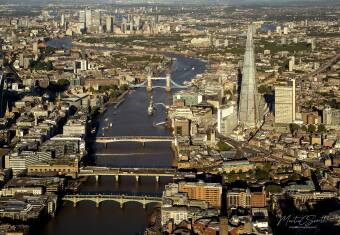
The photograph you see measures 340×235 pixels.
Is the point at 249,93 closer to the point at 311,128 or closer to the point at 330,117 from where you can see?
the point at 311,128

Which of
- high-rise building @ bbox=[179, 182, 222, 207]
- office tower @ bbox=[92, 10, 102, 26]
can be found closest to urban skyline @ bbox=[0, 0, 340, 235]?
high-rise building @ bbox=[179, 182, 222, 207]

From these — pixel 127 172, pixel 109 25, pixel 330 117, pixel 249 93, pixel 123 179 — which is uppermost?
pixel 109 25

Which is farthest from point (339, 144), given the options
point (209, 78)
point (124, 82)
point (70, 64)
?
point (70, 64)

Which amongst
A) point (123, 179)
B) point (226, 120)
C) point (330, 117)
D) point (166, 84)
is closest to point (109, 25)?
point (166, 84)

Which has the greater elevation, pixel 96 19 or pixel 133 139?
pixel 96 19

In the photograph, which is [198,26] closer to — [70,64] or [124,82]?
[70,64]

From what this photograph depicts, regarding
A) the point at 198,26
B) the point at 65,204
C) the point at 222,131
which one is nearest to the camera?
the point at 65,204
